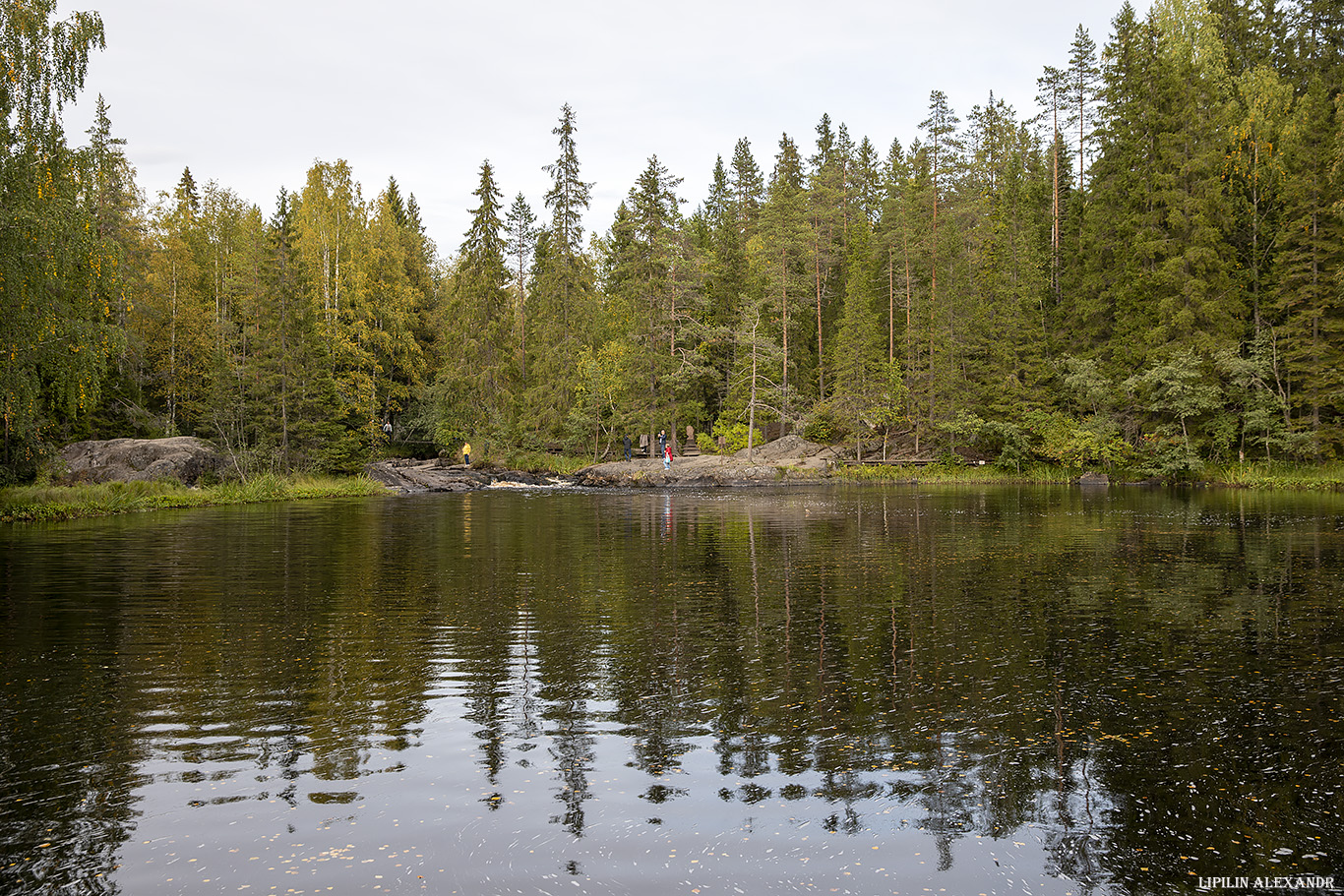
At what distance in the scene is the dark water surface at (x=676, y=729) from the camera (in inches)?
215

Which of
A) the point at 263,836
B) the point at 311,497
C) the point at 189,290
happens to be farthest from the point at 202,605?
the point at 189,290

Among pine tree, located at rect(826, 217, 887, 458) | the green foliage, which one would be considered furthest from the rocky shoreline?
pine tree, located at rect(826, 217, 887, 458)

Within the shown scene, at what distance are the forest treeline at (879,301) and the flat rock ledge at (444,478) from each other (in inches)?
90.8

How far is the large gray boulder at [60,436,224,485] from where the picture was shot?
3934cm

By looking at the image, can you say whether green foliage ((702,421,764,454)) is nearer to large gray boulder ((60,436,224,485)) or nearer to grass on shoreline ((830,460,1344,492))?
grass on shoreline ((830,460,1344,492))

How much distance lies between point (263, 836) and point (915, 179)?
72.4 m

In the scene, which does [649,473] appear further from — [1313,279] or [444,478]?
[1313,279]

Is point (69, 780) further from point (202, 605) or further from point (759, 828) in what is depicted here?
point (202, 605)

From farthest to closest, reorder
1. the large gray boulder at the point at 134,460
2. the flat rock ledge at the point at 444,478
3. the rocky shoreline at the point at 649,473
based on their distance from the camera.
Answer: the rocky shoreline at the point at 649,473, the flat rock ledge at the point at 444,478, the large gray boulder at the point at 134,460

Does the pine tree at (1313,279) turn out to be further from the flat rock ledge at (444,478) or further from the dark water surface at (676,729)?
the flat rock ledge at (444,478)

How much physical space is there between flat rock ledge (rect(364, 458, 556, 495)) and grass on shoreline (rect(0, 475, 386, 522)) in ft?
10.8

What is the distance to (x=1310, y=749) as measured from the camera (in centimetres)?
719

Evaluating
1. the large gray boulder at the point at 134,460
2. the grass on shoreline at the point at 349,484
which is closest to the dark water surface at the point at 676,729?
the grass on shoreline at the point at 349,484

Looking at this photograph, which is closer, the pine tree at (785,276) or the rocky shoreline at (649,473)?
the rocky shoreline at (649,473)
